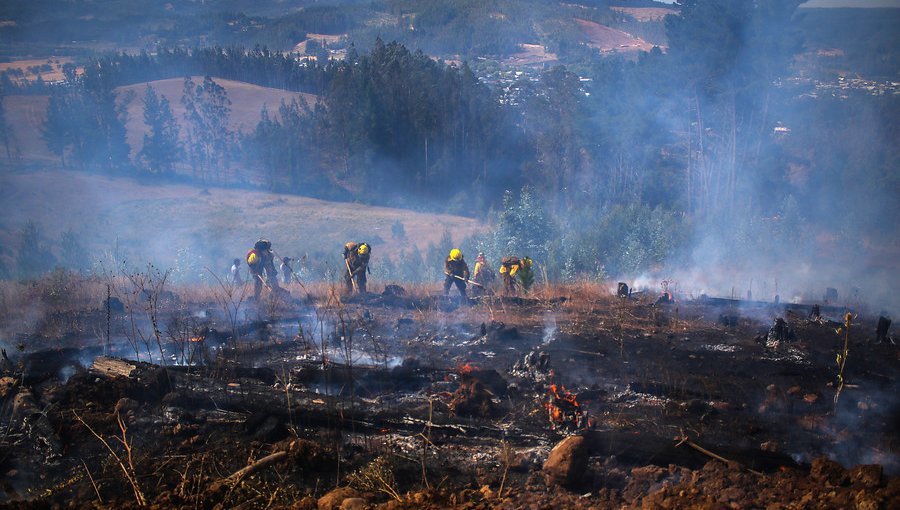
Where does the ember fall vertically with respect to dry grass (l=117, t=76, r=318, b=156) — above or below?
below

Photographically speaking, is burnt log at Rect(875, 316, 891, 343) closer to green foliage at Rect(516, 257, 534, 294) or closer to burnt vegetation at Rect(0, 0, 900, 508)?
burnt vegetation at Rect(0, 0, 900, 508)

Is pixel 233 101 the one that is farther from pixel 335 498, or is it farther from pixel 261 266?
pixel 335 498

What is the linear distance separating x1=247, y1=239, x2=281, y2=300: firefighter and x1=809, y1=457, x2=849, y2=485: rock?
489 inches

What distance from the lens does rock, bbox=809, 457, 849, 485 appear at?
232 inches

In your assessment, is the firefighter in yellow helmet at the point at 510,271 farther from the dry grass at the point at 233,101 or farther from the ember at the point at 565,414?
the dry grass at the point at 233,101

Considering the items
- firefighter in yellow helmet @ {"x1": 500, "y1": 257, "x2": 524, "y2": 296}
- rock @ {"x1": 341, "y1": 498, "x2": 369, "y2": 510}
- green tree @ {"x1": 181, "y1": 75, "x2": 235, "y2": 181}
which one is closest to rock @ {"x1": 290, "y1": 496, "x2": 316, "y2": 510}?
rock @ {"x1": 341, "y1": 498, "x2": 369, "y2": 510}

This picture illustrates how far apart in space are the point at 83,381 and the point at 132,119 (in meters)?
66.6

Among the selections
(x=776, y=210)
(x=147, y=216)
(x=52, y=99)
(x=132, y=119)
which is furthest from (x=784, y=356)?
(x=132, y=119)

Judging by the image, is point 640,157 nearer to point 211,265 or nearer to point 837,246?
point 837,246

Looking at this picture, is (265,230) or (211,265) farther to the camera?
(265,230)

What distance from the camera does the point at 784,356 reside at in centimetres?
1124

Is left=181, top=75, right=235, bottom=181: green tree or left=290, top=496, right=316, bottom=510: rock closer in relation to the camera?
left=290, top=496, right=316, bottom=510: rock

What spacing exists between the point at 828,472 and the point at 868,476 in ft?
1.82

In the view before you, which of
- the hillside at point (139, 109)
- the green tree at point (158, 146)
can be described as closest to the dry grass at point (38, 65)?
the hillside at point (139, 109)
